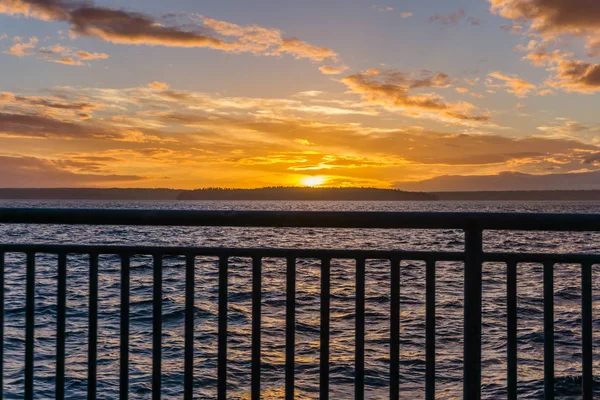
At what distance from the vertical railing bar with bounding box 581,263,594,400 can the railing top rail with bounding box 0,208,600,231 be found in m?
0.24

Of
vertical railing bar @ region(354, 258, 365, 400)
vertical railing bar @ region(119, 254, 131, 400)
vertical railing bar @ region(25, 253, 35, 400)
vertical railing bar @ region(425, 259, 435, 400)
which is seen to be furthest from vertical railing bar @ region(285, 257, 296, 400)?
vertical railing bar @ region(25, 253, 35, 400)

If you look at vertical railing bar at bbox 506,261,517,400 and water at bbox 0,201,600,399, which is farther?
water at bbox 0,201,600,399

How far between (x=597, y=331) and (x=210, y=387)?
9251mm

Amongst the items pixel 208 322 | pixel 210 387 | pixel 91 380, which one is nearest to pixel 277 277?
pixel 208 322

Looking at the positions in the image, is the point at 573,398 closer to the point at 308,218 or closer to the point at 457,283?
the point at 308,218

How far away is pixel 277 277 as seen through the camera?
2312cm

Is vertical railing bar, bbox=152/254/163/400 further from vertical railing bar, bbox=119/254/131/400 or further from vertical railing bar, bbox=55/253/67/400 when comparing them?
vertical railing bar, bbox=55/253/67/400

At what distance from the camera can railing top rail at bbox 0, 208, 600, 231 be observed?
8.54ft

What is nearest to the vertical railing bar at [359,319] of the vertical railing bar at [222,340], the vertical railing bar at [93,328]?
the vertical railing bar at [222,340]

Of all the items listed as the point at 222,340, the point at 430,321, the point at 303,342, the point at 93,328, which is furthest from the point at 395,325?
the point at 303,342

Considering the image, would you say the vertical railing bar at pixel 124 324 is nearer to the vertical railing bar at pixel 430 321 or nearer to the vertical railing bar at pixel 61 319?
the vertical railing bar at pixel 61 319

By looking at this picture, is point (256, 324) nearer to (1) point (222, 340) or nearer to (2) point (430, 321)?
(1) point (222, 340)

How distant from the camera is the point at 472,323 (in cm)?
274

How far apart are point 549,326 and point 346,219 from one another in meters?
1.11
